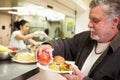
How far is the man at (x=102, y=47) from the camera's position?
1091mm

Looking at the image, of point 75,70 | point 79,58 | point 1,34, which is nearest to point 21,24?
point 1,34

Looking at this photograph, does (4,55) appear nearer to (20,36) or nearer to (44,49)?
(44,49)

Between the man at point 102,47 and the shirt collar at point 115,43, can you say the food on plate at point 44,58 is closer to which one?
the man at point 102,47

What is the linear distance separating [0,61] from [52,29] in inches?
87.4

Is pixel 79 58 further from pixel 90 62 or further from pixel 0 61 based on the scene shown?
pixel 0 61

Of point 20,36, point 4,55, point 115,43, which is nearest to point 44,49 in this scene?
point 4,55

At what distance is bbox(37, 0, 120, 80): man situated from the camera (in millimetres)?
1091

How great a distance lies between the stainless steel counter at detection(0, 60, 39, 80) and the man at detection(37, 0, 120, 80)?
0.16 m

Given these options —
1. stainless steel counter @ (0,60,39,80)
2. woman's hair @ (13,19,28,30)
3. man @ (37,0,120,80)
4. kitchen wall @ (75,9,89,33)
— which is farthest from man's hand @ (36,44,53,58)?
kitchen wall @ (75,9,89,33)

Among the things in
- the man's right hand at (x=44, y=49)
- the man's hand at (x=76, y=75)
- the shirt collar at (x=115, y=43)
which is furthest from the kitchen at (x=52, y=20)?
the shirt collar at (x=115, y=43)

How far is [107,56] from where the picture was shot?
1.14 m

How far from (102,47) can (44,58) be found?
1.32ft

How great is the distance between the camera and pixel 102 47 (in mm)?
1237

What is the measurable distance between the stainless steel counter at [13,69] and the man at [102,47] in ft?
0.51
